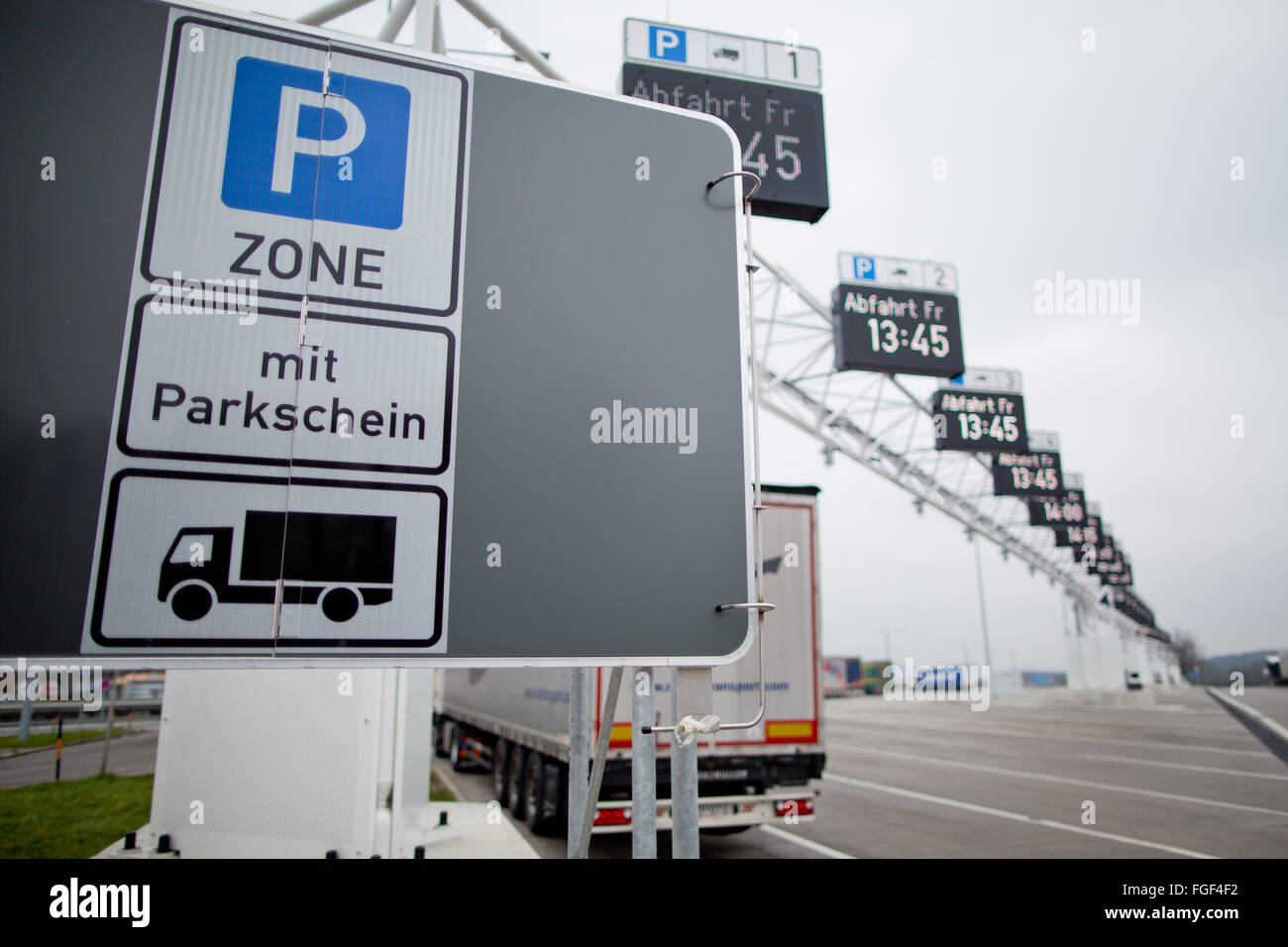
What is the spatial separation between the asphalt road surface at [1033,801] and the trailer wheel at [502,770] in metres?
0.77

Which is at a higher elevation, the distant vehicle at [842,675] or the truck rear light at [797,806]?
the truck rear light at [797,806]

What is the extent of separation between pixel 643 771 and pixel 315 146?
1.99 meters

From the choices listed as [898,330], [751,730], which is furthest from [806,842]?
[898,330]

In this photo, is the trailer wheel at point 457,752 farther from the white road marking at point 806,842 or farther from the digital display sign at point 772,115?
the digital display sign at point 772,115

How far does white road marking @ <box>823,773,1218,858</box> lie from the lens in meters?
8.65

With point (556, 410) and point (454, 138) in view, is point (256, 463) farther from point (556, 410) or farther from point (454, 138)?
point (454, 138)

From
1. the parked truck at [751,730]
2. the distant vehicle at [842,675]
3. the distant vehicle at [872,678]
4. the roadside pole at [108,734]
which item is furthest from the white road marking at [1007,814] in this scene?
the distant vehicle at [872,678]

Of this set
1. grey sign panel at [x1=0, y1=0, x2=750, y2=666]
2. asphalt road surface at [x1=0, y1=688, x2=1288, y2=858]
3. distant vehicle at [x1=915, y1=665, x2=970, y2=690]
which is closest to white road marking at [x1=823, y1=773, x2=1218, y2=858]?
asphalt road surface at [x1=0, y1=688, x2=1288, y2=858]

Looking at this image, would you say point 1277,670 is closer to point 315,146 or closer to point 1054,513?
point 1054,513

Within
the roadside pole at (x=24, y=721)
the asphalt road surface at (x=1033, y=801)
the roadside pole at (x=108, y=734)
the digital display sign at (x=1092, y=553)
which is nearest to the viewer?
the roadside pole at (x=24, y=721)

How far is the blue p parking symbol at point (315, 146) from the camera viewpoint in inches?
77.7

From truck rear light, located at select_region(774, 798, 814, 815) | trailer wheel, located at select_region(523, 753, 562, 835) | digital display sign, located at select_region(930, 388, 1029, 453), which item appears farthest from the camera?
digital display sign, located at select_region(930, 388, 1029, 453)

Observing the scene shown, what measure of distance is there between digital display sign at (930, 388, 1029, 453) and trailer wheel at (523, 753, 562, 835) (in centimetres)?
888

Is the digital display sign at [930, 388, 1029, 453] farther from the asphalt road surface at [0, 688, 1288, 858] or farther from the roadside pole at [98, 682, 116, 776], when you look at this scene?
the roadside pole at [98, 682, 116, 776]
